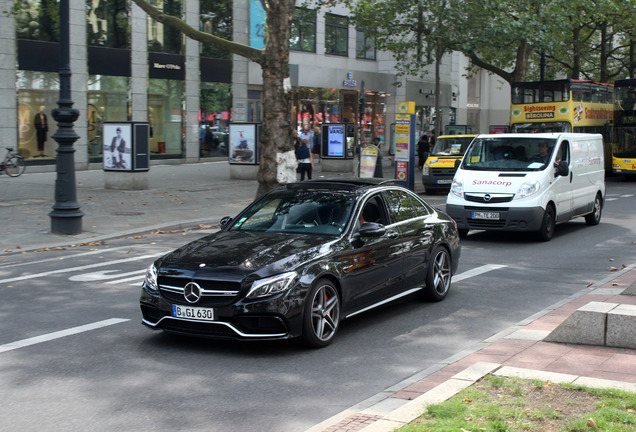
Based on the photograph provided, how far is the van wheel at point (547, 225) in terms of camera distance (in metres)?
14.4

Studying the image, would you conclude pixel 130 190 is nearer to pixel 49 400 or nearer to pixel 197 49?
pixel 197 49

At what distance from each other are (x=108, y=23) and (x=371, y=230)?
2486 cm

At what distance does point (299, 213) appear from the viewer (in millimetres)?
8133

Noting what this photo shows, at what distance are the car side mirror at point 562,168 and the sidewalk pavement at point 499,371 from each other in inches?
297

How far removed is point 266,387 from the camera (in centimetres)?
603

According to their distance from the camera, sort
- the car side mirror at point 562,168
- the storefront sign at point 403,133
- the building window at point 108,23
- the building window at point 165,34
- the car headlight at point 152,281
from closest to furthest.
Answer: the car headlight at point 152,281 < the car side mirror at point 562,168 < the storefront sign at point 403,133 < the building window at point 108,23 < the building window at point 165,34

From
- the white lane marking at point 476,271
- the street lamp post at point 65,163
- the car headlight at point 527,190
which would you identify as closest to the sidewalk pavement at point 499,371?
the white lane marking at point 476,271

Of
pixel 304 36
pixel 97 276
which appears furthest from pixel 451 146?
pixel 97 276

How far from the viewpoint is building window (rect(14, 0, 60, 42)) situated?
26.9 m

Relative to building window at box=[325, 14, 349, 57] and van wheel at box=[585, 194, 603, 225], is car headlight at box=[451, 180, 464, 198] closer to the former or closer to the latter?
van wheel at box=[585, 194, 603, 225]

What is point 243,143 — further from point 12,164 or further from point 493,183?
point 493,183

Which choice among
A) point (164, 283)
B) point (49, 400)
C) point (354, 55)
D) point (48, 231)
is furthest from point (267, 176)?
point (354, 55)

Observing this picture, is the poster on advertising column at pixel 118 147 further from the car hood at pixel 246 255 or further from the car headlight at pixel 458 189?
the car hood at pixel 246 255

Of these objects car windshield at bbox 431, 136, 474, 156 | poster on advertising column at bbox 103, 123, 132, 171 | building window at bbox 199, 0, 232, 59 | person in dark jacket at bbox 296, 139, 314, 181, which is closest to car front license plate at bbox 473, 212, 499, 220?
person in dark jacket at bbox 296, 139, 314, 181
